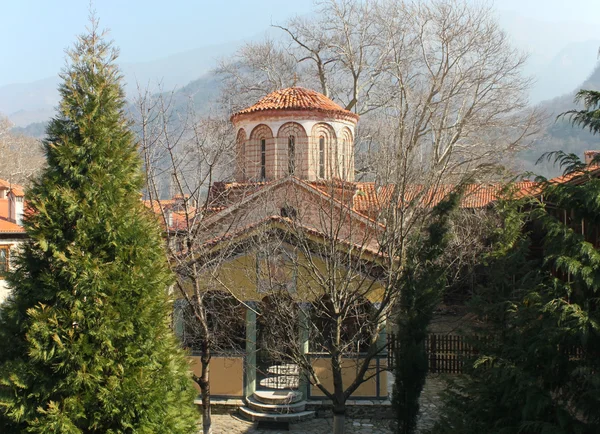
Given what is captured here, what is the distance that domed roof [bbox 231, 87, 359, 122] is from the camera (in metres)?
17.7

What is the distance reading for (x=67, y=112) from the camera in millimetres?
5758

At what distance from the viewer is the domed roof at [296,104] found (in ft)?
58.1

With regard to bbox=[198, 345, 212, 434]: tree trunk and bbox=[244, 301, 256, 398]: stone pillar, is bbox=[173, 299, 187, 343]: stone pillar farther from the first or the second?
bbox=[244, 301, 256, 398]: stone pillar

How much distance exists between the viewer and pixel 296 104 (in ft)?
58.5

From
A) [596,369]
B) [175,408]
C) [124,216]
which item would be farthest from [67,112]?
[596,369]

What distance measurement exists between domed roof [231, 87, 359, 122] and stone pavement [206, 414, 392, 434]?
28.9 ft

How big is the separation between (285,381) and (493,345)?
5643 mm

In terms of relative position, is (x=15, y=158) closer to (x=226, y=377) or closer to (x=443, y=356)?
(x=226, y=377)

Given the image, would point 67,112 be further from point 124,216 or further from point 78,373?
point 78,373

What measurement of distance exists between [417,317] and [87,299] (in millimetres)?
6404

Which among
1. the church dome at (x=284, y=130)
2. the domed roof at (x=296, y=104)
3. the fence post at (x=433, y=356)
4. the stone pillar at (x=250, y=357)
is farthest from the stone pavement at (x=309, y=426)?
the domed roof at (x=296, y=104)

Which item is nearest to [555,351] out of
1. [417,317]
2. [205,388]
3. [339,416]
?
[339,416]

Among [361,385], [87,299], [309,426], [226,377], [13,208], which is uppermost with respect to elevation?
[13,208]

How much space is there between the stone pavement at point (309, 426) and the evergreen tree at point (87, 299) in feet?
20.2
